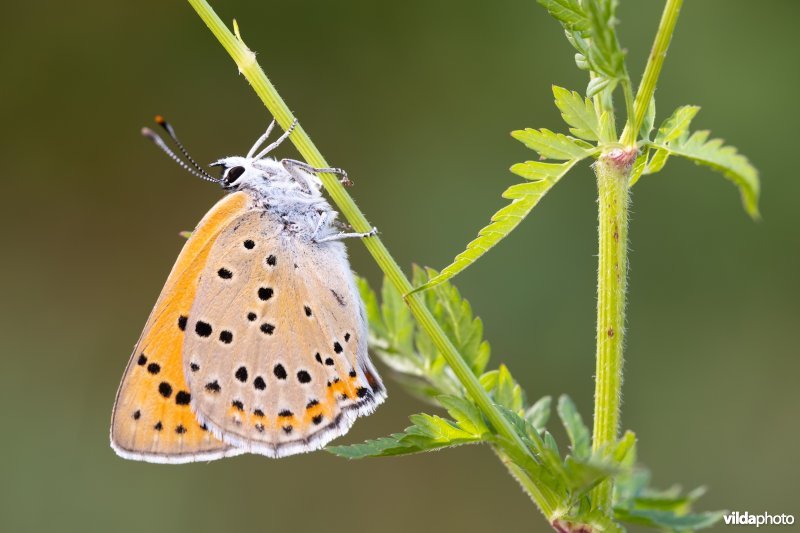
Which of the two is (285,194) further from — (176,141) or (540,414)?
(540,414)

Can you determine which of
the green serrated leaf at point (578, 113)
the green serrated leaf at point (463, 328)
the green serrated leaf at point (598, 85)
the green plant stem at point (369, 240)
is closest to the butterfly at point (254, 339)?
the green serrated leaf at point (463, 328)

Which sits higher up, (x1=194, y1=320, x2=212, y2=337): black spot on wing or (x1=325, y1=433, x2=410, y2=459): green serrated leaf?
(x1=194, y1=320, x2=212, y2=337): black spot on wing

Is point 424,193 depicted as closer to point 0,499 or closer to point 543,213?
point 543,213

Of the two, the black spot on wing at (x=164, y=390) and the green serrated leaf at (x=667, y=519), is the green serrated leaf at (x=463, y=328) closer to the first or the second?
the green serrated leaf at (x=667, y=519)

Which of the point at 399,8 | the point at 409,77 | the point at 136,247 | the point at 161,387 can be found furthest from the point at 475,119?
the point at 161,387

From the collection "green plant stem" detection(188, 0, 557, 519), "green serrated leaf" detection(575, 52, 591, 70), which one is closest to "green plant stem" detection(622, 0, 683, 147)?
"green serrated leaf" detection(575, 52, 591, 70)

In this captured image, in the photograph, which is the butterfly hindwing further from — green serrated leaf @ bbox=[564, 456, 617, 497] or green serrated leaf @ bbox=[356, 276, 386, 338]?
green serrated leaf @ bbox=[564, 456, 617, 497]

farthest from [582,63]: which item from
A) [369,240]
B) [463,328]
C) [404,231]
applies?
[404,231]
